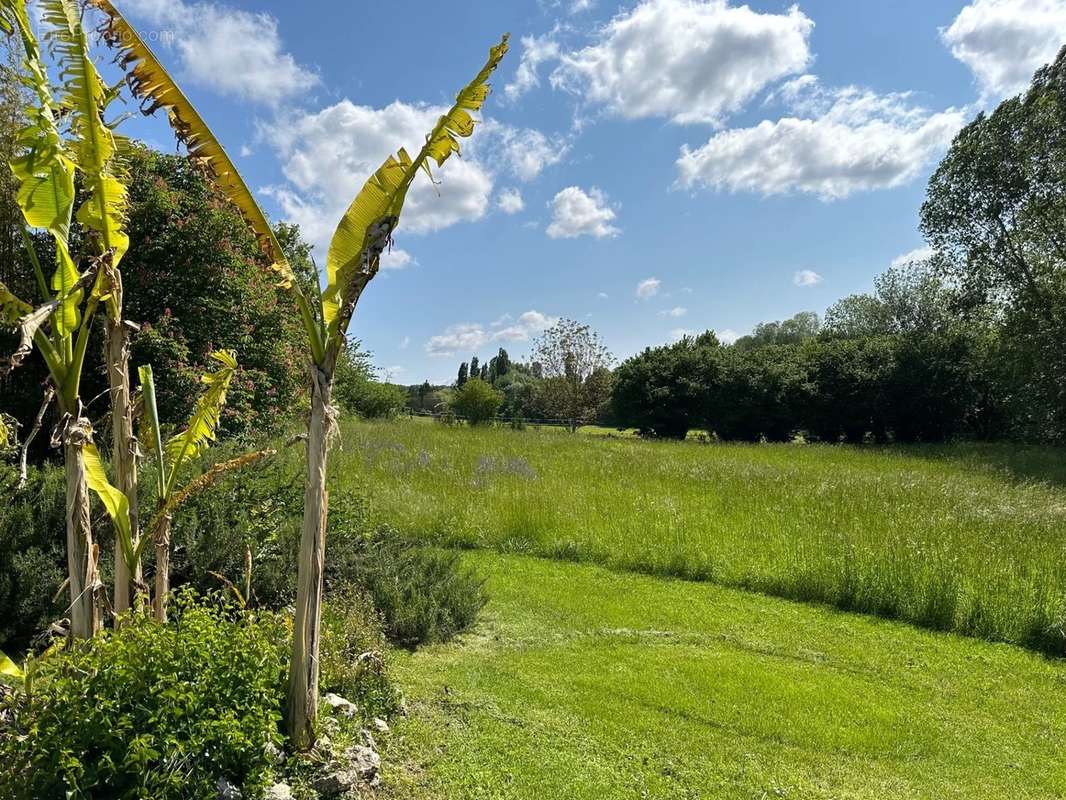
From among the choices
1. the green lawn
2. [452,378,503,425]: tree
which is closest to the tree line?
[452,378,503,425]: tree

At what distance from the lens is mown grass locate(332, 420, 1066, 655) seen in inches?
253

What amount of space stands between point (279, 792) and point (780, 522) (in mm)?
8071

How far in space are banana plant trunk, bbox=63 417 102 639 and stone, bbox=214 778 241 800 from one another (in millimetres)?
957

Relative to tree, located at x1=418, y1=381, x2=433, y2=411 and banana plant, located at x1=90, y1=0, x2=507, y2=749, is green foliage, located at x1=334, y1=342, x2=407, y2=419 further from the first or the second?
tree, located at x1=418, y1=381, x2=433, y2=411

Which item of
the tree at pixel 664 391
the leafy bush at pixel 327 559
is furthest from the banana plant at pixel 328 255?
the tree at pixel 664 391

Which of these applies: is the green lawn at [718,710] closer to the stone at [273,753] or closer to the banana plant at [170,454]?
the stone at [273,753]

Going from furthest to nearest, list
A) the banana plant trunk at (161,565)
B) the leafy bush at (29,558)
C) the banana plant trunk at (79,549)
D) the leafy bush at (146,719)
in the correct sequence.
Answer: the leafy bush at (29,558)
the banana plant trunk at (161,565)
the banana plant trunk at (79,549)
the leafy bush at (146,719)

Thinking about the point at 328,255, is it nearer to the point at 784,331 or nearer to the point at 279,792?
the point at 279,792

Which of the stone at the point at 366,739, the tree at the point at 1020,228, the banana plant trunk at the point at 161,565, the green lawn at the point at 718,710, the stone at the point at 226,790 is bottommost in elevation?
the green lawn at the point at 718,710

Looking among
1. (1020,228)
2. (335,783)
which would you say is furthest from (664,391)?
(335,783)

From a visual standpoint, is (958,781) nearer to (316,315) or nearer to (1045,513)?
(316,315)

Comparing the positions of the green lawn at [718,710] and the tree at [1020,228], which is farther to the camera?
the tree at [1020,228]

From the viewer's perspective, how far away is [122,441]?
2928 millimetres

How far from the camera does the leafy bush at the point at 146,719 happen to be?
7.38ft
